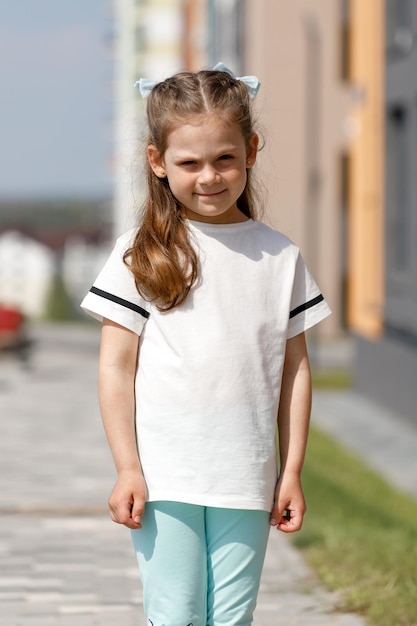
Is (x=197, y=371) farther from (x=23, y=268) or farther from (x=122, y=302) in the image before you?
(x=23, y=268)

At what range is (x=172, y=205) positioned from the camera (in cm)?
351

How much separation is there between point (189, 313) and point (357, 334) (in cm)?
1381

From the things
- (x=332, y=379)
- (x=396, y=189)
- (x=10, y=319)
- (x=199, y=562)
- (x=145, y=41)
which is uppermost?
(x=199, y=562)

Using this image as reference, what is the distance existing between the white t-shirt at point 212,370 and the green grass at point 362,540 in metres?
1.93

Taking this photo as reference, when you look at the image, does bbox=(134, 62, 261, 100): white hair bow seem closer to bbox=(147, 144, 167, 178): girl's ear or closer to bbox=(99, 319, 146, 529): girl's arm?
bbox=(147, 144, 167, 178): girl's ear

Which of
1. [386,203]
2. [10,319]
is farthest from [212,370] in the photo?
[10,319]

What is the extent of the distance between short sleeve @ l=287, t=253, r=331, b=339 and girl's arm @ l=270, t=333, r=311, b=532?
38 mm

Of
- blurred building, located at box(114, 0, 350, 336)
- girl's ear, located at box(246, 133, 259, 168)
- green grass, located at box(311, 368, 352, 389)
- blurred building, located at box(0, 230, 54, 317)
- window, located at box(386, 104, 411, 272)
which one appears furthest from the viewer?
blurred building, located at box(0, 230, 54, 317)

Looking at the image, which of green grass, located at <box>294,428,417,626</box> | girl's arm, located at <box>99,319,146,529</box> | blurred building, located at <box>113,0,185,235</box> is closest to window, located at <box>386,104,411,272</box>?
green grass, located at <box>294,428,417,626</box>

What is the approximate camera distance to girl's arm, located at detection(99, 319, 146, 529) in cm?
341

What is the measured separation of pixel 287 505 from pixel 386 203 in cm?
1263

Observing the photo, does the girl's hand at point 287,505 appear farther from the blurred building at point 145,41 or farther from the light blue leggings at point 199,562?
the blurred building at point 145,41

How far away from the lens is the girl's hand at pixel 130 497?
3.38 metres

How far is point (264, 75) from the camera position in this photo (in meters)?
30.8
